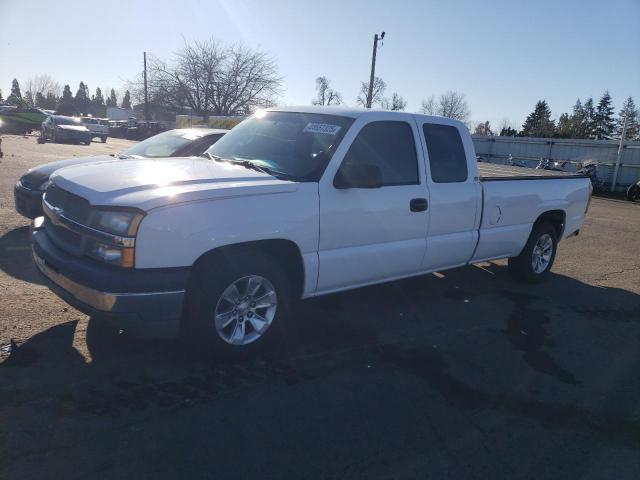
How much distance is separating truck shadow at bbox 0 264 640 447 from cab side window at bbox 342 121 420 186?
144 centimetres

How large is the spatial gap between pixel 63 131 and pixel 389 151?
97.2 ft

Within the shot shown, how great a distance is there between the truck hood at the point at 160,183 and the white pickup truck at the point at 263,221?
13 millimetres

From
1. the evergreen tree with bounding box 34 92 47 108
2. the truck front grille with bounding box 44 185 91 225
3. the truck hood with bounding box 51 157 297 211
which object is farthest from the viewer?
the evergreen tree with bounding box 34 92 47 108

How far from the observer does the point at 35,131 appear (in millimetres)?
39281

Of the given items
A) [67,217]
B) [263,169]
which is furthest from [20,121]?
[263,169]

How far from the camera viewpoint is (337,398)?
3549 millimetres

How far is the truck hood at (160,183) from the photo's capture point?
11.2 ft

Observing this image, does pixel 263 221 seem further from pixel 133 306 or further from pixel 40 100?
pixel 40 100

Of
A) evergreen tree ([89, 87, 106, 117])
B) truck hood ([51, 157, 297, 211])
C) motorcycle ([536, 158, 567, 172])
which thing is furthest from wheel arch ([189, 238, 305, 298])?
evergreen tree ([89, 87, 106, 117])

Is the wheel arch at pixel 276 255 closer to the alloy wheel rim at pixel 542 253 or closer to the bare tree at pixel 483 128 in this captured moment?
the alloy wheel rim at pixel 542 253

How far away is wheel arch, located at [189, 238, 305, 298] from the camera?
363cm

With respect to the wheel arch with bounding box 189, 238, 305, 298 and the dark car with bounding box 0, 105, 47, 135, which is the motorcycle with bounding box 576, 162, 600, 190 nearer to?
the wheel arch with bounding box 189, 238, 305, 298

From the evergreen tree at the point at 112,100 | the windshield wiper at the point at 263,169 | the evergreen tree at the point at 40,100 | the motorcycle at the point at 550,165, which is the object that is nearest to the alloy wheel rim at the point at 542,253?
the windshield wiper at the point at 263,169

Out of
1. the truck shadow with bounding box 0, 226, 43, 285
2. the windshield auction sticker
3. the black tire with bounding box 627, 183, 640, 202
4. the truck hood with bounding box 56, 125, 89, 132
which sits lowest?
the black tire with bounding box 627, 183, 640, 202
